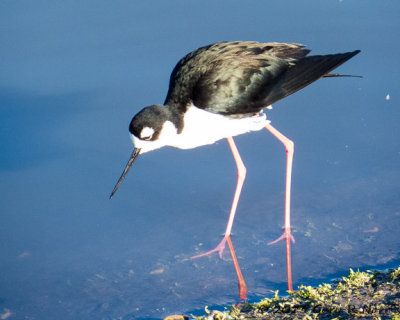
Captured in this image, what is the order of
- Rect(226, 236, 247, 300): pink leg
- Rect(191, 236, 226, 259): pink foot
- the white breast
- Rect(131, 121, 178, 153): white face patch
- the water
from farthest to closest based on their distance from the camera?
the white breast, Rect(131, 121, 178, 153): white face patch, Rect(191, 236, 226, 259): pink foot, the water, Rect(226, 236, 247, 300): pink leg

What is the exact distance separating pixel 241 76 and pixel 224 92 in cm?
21

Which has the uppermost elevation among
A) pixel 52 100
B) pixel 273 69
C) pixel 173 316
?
pixel 273 69

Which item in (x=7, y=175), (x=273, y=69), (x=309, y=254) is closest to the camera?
(x=309, y=254)

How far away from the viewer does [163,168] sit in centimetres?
591

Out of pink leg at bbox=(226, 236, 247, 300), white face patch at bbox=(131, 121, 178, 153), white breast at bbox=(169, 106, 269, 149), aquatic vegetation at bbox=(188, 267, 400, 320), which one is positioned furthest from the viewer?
white breast at bbox=(169, 106, 269, 149)

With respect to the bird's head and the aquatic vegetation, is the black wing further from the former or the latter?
the aquatic vegetation

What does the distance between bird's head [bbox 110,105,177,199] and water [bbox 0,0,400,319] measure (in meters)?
0.62

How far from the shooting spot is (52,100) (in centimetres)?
673

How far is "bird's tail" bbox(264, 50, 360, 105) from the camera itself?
5.25 metres

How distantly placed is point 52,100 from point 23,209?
172cm

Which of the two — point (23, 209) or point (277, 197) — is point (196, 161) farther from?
point (23, 209)

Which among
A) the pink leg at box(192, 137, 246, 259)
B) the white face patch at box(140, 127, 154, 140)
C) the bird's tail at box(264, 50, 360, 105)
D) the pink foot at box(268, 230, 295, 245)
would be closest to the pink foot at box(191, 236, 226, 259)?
the pink leg at box(192, 137, 246, 259)

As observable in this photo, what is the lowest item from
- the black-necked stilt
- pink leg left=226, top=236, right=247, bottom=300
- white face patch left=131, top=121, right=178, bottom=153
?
pink leg left=226, top=236, right=247, bottom=300

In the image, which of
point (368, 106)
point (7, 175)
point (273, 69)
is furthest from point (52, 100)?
point (368, 106)
